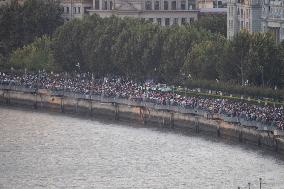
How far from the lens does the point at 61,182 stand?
199m

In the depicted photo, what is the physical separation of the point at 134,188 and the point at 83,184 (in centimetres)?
553

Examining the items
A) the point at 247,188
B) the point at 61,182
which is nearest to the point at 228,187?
the point at 247,188

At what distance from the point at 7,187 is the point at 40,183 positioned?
159 inches

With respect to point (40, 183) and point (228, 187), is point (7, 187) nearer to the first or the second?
point (40, 183)

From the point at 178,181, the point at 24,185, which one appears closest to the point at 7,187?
the point at 24,185

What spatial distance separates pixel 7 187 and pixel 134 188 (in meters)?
11.5

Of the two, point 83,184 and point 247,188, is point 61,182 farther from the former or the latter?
point 247,188

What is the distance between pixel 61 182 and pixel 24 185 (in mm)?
3594

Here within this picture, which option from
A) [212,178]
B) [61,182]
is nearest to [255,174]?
[212,178]

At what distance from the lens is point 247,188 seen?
189875mm

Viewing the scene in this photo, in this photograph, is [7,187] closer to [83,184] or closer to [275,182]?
[83,184]

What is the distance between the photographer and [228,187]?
633ft

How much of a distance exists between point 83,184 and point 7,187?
23.1 ft

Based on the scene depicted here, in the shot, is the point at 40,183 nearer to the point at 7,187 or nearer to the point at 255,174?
the point at 7,187
